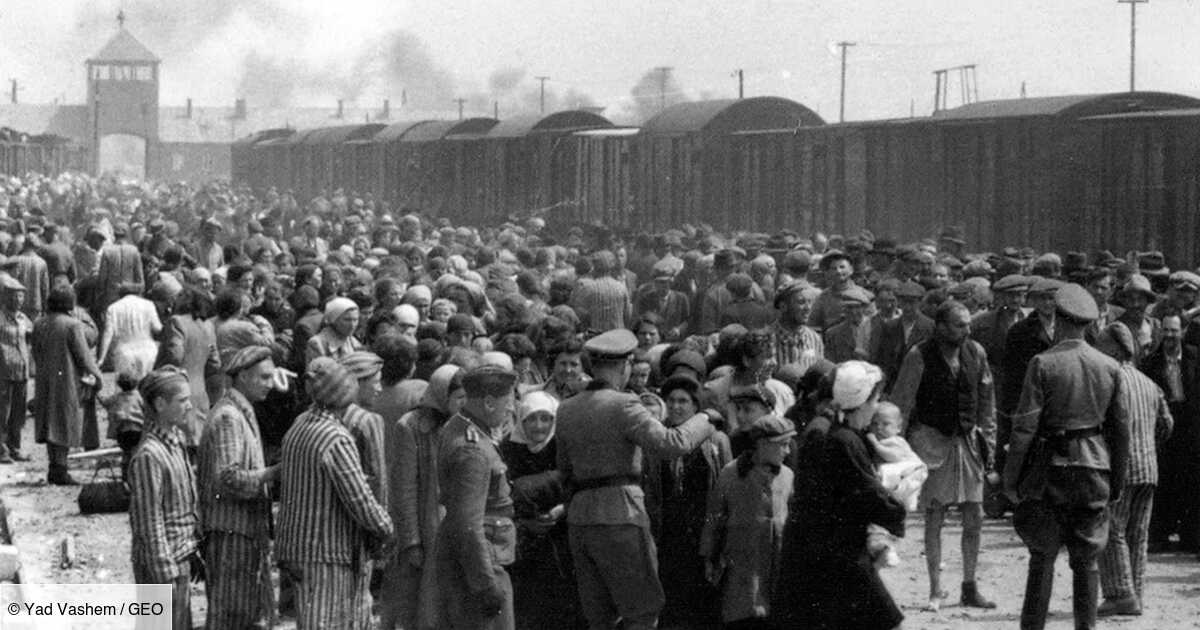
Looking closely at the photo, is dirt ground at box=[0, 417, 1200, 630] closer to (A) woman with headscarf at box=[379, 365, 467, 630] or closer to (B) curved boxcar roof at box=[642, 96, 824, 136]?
(A) woman with headscarf at box=[379, 365, 467, 630]

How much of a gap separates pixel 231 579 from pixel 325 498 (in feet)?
3.11

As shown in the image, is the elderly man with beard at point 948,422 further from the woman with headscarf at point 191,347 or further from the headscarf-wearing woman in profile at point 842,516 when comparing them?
the woman with headscarf at point 191,347

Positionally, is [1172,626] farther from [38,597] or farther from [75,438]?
[75,438]

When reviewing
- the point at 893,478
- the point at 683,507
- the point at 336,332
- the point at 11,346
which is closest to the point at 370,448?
the point at 683,507

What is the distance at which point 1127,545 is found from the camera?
33.3 feet

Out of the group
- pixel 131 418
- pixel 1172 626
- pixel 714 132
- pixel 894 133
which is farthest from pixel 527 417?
pixel 714 132

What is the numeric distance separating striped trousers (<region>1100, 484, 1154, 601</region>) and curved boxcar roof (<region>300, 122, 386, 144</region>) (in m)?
40.9

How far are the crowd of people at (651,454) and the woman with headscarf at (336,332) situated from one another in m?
0.02

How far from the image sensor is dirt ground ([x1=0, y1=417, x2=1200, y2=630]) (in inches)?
396

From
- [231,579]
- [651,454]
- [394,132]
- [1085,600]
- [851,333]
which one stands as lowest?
[1085,600]

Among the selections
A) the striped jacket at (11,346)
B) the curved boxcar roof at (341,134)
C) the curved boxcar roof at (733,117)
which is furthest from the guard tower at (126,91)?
the striped jacket at (11,346)

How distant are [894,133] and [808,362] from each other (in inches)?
627

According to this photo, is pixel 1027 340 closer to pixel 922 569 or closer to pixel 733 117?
pixel 922 569

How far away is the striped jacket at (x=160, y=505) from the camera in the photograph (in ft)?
25.3
